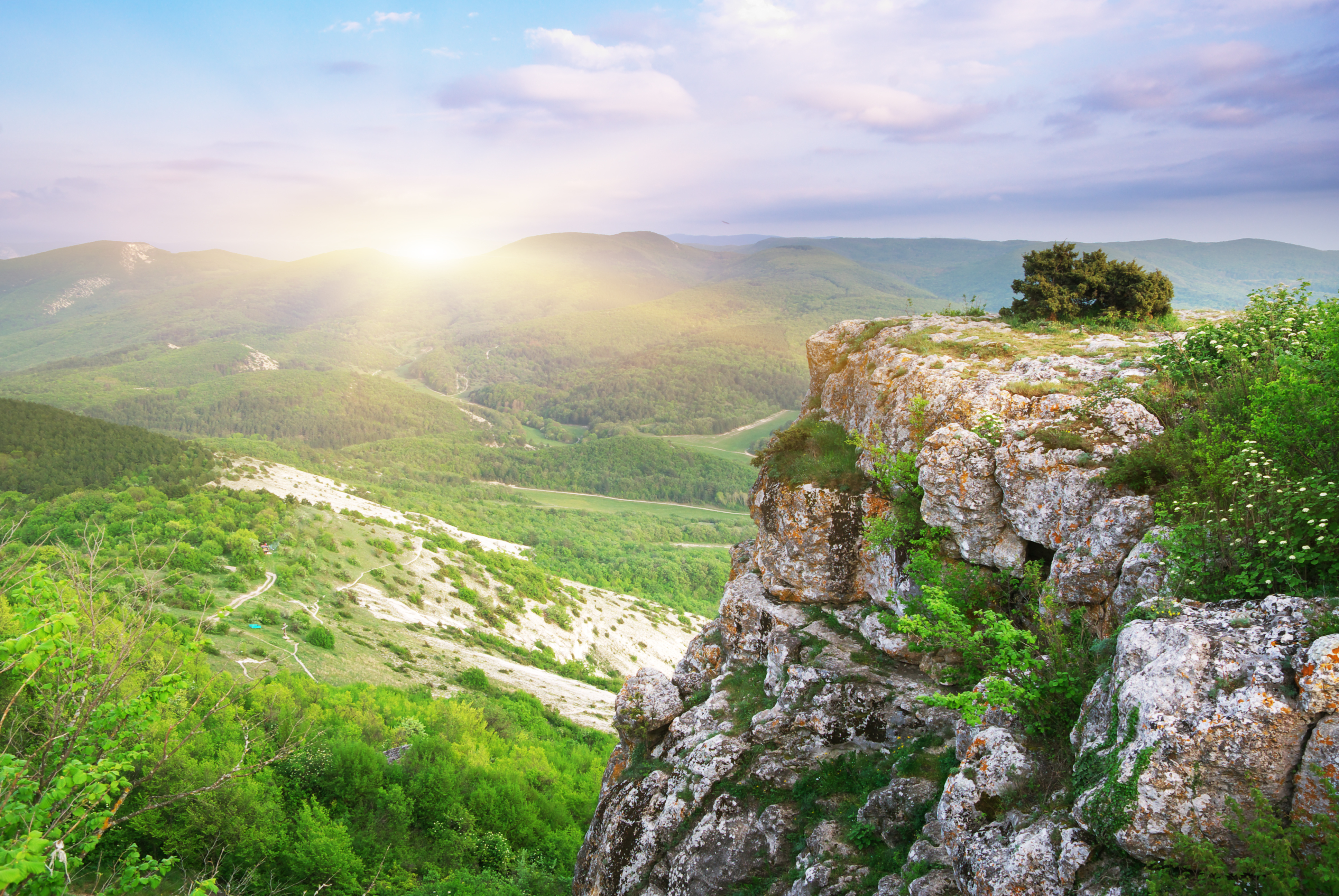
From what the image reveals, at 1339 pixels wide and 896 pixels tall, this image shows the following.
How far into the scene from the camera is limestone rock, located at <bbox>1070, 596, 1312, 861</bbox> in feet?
18.0

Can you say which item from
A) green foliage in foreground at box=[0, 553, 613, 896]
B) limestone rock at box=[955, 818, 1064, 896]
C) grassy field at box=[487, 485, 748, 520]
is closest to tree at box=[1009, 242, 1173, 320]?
limestone rock at box=[955, 818, 1064, 896]

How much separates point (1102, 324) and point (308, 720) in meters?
29.6

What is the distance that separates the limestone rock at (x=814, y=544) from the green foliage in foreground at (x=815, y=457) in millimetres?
349

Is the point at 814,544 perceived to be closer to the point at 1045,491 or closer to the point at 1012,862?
the point at 1045,491

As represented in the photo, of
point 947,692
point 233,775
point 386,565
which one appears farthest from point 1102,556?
point 386,565

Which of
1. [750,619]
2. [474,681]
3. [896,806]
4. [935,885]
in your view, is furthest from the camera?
[474,681]

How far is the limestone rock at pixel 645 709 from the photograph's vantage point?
1686 cm

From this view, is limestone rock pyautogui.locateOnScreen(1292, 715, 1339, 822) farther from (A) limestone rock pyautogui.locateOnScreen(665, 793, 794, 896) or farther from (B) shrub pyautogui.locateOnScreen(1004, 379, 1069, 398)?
(B) shrub pyautogui.locateOnScreen(1004, 379, 1069, 398)

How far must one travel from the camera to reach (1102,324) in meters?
17.0

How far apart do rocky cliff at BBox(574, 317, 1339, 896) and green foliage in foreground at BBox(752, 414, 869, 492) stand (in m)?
0.46

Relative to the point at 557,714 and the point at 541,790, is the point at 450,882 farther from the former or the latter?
the point at 557,714

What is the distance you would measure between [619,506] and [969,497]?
17006 centimetres

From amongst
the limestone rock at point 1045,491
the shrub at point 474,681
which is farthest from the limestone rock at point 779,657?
the shrub at point 474,681

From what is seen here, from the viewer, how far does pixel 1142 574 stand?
27.7 ft
